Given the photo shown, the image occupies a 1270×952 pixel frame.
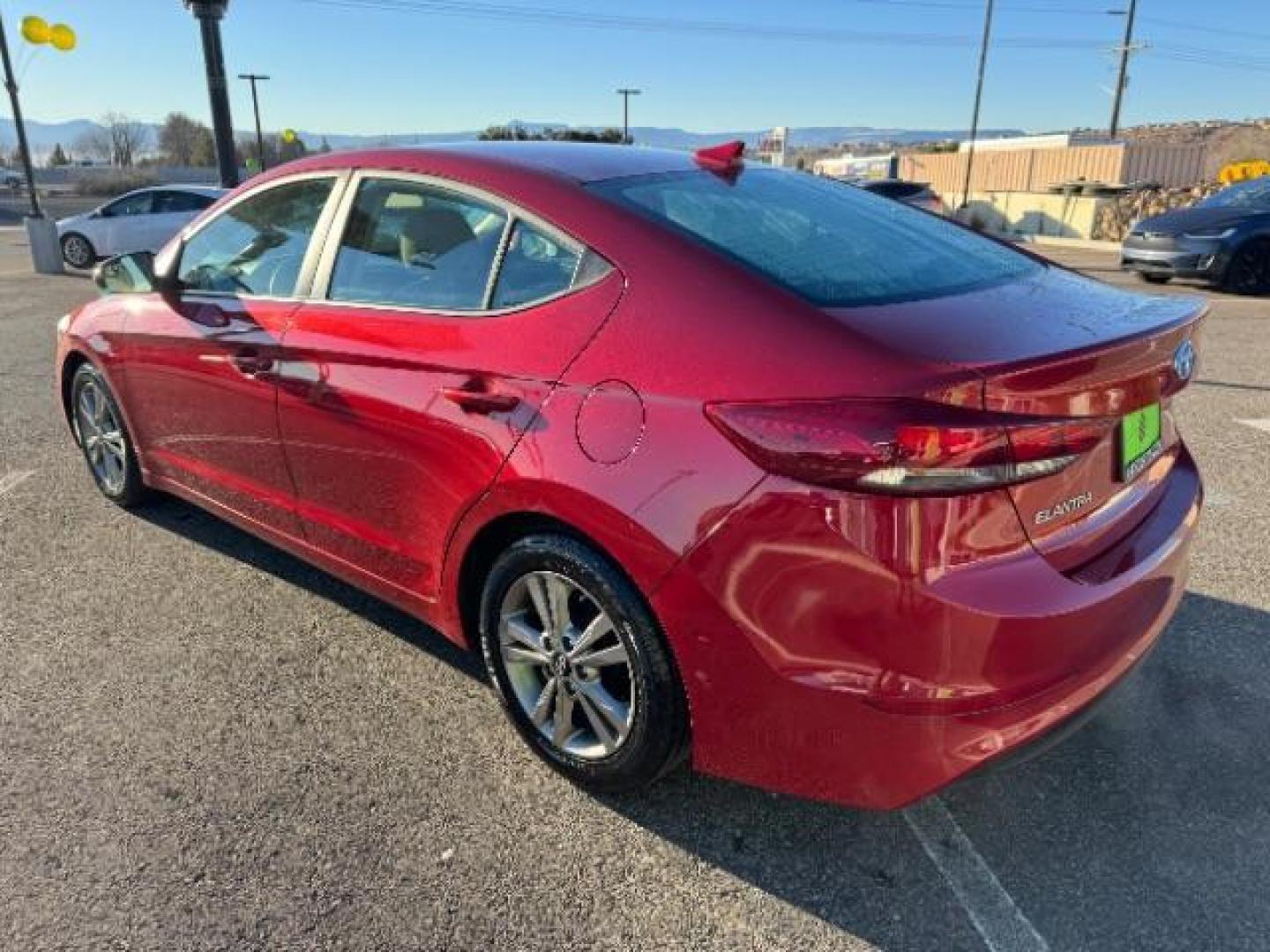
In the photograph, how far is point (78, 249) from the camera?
17.5 m

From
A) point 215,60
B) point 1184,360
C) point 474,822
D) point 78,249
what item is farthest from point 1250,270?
point 78,249

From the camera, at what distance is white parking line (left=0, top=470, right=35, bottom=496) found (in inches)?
197

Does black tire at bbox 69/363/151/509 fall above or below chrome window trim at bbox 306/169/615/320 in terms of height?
below

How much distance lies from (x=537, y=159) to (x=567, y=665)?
145cm

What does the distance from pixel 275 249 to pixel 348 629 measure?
1.36m

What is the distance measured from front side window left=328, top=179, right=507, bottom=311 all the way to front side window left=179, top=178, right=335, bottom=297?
9.4 inches

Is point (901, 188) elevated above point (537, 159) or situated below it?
below

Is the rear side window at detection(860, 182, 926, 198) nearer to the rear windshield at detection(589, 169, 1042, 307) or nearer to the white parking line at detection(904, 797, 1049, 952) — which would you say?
the rear windshield at detection(589, 169, 1042, 307)

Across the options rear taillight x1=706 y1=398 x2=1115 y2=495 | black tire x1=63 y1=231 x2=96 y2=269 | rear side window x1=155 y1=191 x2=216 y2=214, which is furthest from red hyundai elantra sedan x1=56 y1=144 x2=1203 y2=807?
black tire x1=63 y1=231 x2=96 y2=269

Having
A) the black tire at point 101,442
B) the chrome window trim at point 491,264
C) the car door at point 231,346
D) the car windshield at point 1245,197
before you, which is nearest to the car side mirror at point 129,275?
the car door at point 231,346

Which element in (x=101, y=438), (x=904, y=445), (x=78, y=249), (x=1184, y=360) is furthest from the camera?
(x=78, y=249)

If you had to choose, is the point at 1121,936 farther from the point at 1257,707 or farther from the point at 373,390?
the point at 373,390

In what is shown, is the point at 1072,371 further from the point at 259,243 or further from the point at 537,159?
the point at 259,243

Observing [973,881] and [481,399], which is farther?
[481,399]
